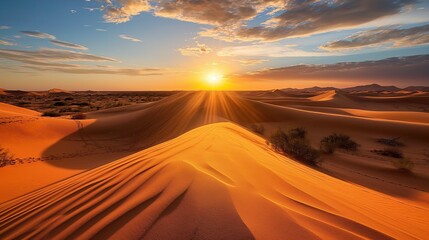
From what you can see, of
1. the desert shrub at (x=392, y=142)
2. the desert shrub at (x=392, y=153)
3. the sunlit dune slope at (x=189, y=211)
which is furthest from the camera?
the desert shrub at (x=392, y=142)

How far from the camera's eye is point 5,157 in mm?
8914

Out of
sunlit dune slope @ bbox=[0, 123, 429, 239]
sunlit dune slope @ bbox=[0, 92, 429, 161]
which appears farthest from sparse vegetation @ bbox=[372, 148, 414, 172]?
→ sunlit dune slope @ bbox=[0, 123, 429, 239]

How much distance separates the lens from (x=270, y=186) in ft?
10.6

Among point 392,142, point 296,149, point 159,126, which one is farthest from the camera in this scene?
point 159,126

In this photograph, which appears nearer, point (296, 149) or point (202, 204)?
point (202, 204)

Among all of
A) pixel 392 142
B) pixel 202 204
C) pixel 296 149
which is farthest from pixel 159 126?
pixel 202 204

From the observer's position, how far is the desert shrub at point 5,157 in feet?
28.4

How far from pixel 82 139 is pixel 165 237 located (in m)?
13.3

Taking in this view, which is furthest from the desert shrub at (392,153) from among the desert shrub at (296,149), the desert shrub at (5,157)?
the desert shrub at (5,157)

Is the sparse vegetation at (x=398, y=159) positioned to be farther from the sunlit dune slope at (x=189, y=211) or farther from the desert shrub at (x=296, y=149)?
the sunlit dune slope at (x=189, y=211)

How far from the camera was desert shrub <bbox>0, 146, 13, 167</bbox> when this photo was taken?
28.4ft

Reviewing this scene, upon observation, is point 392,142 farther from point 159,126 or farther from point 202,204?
point 202,204

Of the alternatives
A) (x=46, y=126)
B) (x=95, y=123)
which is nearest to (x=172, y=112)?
(x=95, y=123)

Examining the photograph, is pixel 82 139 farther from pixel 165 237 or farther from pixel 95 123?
pixel 165 237
